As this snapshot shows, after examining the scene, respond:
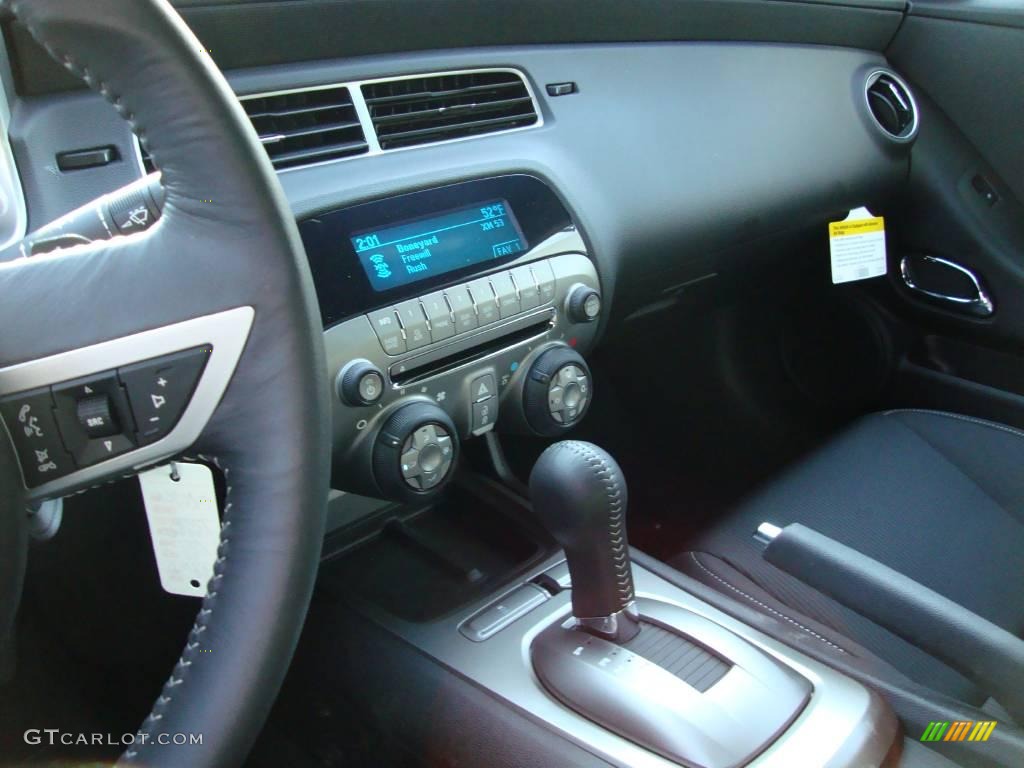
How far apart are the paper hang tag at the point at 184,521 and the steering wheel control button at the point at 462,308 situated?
386 mm

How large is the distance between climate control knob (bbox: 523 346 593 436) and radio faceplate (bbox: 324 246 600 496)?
15mm

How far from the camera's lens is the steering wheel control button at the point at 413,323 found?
0.95m

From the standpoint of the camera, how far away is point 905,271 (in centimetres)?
189

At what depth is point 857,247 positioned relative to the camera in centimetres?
174

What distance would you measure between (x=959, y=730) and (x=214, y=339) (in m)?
0.75

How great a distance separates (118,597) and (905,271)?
1.52 m

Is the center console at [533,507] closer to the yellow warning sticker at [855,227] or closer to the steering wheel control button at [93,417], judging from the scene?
the steering wheel control button at [93,417]

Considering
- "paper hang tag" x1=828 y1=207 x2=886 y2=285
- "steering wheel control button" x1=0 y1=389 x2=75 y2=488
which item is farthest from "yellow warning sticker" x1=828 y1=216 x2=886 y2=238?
"steering wheel control button" x1=0 y1=389 x2=75 y2=488

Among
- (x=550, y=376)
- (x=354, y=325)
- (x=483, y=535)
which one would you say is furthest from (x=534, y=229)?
(x=483, y=535)

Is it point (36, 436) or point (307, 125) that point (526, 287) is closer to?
point (307, 125)

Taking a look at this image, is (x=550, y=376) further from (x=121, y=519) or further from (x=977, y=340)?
(x=977, y=340)

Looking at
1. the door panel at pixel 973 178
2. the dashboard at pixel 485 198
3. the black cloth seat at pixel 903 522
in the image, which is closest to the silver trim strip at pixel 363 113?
the dashboard at pixel 485 198

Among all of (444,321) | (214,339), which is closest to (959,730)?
(444,321)

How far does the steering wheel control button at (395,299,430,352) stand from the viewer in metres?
0.95
